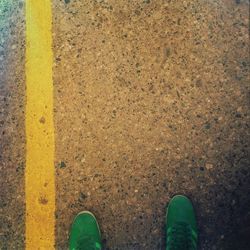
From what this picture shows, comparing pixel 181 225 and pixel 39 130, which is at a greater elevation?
pixel 39 130

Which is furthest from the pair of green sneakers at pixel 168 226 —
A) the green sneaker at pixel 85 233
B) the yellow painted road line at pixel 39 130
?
the yellow painted road line at pixel 39 130

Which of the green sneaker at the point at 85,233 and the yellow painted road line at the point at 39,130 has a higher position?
the yellow painted road line at the point at 39,130

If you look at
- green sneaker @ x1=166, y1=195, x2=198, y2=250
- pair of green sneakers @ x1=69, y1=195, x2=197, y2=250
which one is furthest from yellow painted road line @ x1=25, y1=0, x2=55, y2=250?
green sneaker @ x1=166, y1=195, x2=198, y2=250

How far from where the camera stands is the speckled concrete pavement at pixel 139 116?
2.25 m

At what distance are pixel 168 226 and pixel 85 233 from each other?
0.51m

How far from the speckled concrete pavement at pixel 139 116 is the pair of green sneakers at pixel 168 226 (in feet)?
0.15

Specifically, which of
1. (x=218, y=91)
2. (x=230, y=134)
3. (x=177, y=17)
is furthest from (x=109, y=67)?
(x=230, y=134)

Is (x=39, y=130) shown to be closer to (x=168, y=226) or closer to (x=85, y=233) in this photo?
(x=85, y=233)

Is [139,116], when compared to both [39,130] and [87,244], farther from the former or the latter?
[87,244]

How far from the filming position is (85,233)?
225 cm

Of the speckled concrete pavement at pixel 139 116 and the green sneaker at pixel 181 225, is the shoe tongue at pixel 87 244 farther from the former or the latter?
the green sneaker at pixel 181 225

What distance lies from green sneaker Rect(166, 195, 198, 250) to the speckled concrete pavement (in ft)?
0.17

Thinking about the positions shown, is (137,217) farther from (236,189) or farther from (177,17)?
(177,17)

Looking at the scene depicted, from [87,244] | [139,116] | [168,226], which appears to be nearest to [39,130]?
[139,116]
